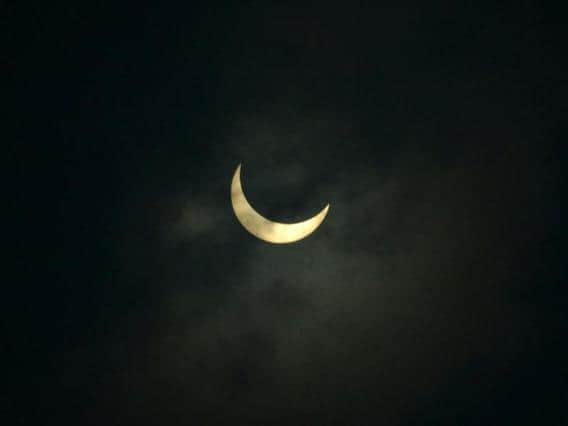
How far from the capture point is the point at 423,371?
1043 cm

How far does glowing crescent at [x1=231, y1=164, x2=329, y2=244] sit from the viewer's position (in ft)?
26.3

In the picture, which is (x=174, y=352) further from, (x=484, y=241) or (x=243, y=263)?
(x=484, y=241)

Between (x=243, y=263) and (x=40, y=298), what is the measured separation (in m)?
4.20

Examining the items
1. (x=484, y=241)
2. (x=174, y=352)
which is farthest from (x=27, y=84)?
(x=484, y=241)

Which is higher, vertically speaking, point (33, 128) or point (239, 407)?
point (33, 128)

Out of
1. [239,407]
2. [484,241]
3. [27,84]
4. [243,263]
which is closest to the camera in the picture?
[27,84]

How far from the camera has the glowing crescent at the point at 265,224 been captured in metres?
8.02

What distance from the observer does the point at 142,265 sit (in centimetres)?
854

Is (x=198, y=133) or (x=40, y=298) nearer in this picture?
(x=198, y=133)

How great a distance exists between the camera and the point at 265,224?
8125mm

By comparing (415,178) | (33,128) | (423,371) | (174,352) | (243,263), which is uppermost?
(33,128)

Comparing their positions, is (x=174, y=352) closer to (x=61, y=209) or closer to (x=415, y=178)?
(x=61, y=209)

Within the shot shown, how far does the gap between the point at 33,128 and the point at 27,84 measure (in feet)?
2.53

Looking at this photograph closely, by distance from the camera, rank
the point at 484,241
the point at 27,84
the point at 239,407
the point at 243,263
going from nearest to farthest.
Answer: the point at 27,84 < the point at 243,263 < the point at 484,241 < the point at 239,407
